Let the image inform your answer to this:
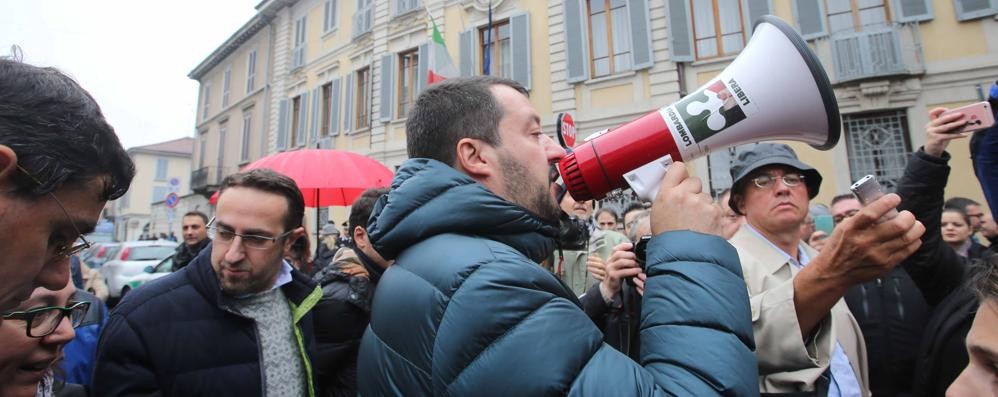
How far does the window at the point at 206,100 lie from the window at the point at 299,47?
973 centimetres

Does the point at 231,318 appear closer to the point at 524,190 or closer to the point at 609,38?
the point at 524,190

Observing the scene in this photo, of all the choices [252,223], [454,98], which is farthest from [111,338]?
[454,98]

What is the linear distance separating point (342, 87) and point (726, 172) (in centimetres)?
1216

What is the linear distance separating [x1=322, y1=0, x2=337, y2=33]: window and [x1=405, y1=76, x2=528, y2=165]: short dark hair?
17380 millimetres

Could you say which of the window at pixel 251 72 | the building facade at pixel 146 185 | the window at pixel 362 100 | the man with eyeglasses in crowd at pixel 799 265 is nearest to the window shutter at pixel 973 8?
the man with eyeglasses in crowd at pixel 799 265

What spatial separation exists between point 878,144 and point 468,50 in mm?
8927

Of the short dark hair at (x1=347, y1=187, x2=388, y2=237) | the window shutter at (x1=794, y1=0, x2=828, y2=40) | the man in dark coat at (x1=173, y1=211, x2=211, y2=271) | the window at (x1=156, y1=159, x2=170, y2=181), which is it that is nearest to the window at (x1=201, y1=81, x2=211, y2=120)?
the window at (x1=156, y1=159, x2=170, y2=181)

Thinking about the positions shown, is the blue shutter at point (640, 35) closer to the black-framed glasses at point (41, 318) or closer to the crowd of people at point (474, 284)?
the crowd of people at point (474, 284)

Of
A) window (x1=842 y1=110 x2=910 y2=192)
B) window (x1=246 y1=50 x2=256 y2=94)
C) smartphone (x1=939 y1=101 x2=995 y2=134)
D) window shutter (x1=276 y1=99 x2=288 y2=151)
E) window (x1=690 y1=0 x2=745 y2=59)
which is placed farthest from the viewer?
window (x1=246 y1=50 x2=256 y2=94)

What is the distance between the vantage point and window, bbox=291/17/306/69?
1786 cm

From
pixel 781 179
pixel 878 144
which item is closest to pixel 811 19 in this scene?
pixel 878 144

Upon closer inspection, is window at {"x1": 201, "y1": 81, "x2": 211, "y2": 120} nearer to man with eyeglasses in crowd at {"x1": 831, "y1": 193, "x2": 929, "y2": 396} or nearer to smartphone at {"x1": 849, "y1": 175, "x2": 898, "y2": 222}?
man with eyeglasses in crowd at {"x1": 831, "y1": 193, "x2": 929, "y2": 396}

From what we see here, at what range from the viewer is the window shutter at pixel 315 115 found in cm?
1673

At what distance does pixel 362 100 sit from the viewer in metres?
15.5
